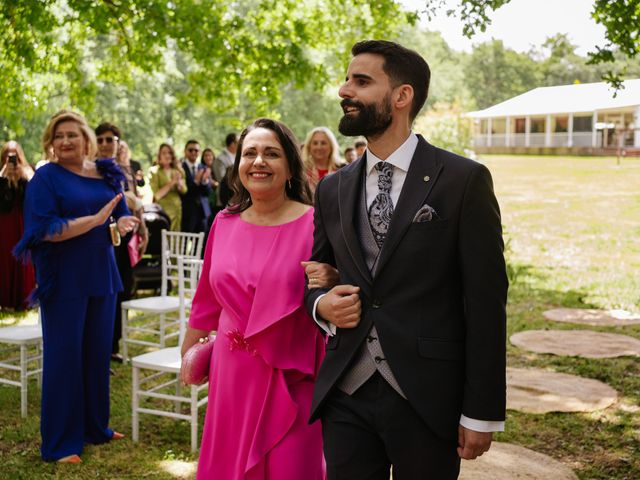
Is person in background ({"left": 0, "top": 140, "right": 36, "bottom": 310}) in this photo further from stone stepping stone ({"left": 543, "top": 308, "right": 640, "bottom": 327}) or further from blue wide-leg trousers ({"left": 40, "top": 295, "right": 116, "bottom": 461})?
stone stepping stone ({"left": 543, "top": 308, "right": 640, "bottom": 327})

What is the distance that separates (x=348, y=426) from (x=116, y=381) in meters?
4.88

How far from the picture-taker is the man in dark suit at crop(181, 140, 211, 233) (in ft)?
41.9

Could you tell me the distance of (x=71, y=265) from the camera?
16.4 ft

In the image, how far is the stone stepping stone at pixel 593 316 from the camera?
873 centimetres

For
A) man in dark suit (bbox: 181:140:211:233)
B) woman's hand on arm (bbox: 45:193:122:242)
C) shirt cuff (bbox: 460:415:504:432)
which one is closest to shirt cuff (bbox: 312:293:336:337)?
shirt cuff (bbox: 460:415:504:432)

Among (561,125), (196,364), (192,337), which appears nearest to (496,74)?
(561,125)

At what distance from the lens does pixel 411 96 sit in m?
2.46

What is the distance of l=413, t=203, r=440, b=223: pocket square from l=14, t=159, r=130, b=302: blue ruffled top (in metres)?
3.18

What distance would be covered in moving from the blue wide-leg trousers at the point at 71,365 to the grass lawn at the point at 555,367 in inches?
7.5

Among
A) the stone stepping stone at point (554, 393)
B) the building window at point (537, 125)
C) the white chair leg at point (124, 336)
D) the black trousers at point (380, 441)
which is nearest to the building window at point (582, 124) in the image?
the building window at point (537, 125)

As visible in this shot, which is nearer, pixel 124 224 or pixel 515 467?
pixel 515 467

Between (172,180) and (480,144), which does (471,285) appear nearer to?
(172,180)

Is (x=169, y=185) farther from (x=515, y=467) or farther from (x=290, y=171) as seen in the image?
(x=290, y=171)

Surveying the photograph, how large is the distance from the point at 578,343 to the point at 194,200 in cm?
715
